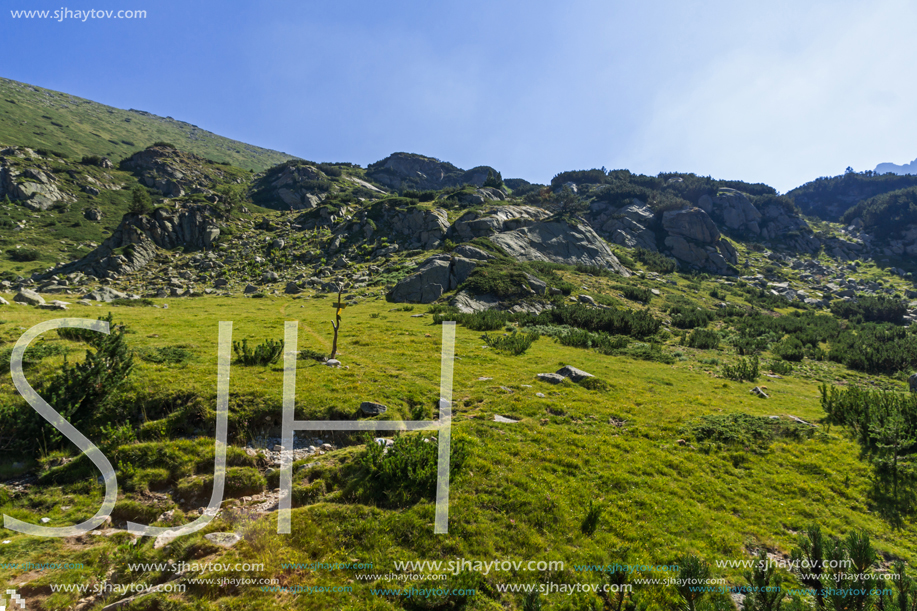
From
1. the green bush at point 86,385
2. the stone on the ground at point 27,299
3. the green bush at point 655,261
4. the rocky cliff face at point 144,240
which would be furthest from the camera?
the green bush at point 655,261

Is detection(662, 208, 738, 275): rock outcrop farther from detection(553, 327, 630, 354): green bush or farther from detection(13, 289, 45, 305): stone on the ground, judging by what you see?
detection(13, 289, 45, 305): stone on the ground

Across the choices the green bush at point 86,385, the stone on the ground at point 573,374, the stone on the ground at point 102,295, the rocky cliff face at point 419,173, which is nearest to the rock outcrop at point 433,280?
the stone on the ground at point 573,374

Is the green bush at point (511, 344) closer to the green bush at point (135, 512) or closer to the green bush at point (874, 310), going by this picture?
the green bush at point (135, 512)

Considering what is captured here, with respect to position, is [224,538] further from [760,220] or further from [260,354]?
[760,220]

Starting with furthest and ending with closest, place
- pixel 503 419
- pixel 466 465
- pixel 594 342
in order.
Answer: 1. pixel 594 342
2. pixel 503 419
3. pixel 466 465

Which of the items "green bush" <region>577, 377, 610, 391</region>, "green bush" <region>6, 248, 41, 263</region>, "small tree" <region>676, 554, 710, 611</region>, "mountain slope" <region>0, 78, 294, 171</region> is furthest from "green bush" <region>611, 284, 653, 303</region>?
"mountain slope" <region>0, 78, 294, 171</region>

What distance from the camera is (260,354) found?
50.9ft

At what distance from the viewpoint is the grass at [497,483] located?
6.55 meters

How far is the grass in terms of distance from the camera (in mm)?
6555

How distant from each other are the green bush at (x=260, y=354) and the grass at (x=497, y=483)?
3.30 feet

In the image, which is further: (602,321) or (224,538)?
(602,321)

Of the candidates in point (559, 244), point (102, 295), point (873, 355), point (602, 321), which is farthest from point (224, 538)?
point (559, 244)

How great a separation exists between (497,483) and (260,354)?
41.0 ft

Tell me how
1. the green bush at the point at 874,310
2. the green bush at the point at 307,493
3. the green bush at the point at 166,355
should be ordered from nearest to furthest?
the green bush at the point at 307,493 < the green bush at the point at 166,355 < the green bush at the point at 874,310
